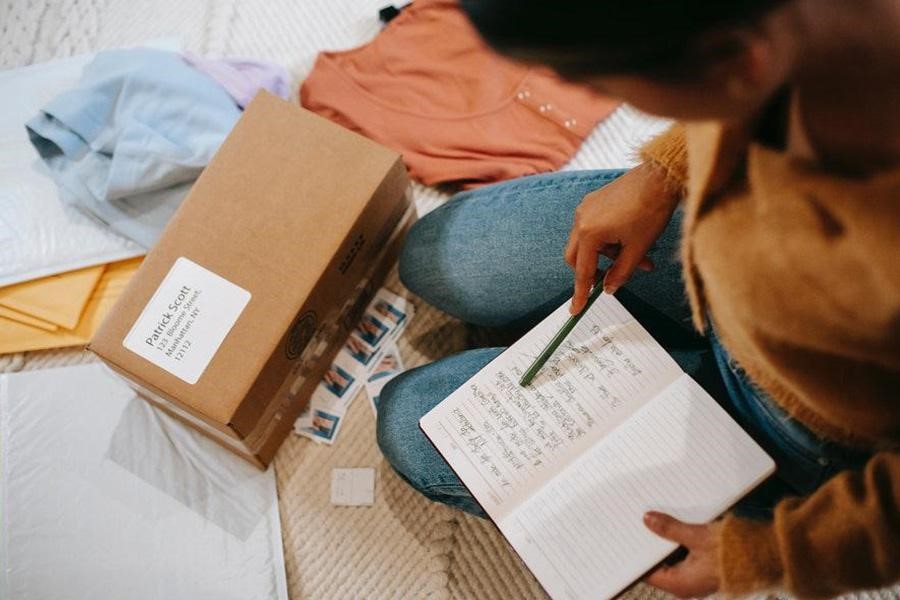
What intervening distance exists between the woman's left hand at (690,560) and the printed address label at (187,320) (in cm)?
48

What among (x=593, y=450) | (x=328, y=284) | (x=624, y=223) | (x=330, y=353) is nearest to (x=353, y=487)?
(x=330, y=353)

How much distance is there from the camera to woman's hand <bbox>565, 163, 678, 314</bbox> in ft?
2.16

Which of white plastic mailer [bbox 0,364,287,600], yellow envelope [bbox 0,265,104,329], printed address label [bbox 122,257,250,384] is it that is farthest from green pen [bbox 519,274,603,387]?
yellow envelope [bbox 0,265,104,329]

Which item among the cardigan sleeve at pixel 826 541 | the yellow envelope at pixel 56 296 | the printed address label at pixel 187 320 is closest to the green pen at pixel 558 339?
the cardigan sleeve at pixel 826 541

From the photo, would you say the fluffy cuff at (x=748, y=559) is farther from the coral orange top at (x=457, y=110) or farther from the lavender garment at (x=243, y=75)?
the lavender garment at (x=243, y=75)

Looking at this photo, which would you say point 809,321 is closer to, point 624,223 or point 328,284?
point 624,223

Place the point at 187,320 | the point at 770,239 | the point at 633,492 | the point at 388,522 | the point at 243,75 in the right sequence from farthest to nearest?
the point at 243,75, the point at 388,522, the point at 187,320, the point at 633,492, the point at 770,239

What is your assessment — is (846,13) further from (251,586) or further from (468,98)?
(251,586)

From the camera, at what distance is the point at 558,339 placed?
670mm

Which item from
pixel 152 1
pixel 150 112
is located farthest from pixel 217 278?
pixel 152 1

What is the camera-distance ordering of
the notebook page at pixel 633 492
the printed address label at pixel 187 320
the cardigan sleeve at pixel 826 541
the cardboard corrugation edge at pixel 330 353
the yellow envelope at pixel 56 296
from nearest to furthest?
1. the cardigan sleeve at pixel 826 541
2. the notebook page at pixel 633 492
3. the printed address label at pixel 187 320
4. the cardboard corrugation edge at pixel 330 353
5. the yellow envelope at pixel 56 296

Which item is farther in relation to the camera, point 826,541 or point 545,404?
point 545,404

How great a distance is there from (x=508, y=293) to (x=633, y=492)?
286 mm

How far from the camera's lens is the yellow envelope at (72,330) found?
39.7 inches
